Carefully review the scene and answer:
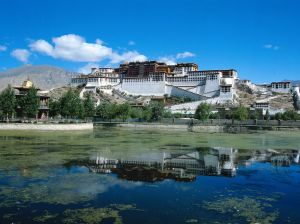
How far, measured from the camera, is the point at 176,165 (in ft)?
71.9

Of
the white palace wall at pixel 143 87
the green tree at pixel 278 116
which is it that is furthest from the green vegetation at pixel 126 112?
the white palace wall at pixel 143 87

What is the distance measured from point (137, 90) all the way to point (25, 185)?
112184 mm

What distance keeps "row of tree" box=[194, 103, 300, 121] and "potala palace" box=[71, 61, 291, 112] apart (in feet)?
48.8

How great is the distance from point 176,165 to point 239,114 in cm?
6960

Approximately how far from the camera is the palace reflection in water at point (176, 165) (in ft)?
61.1

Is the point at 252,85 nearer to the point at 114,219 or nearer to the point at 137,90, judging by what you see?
the point at 137,90

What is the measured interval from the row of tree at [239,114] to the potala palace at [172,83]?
14.9 m

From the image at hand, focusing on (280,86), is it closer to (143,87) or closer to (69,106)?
(143,87)

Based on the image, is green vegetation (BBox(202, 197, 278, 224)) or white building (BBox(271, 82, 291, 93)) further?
white building (BBox(271, 82, 291, 93))

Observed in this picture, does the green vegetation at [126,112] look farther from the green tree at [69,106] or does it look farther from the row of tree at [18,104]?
the row of tree at [18,104]

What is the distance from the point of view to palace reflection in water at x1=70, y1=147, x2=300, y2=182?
61.1 feet

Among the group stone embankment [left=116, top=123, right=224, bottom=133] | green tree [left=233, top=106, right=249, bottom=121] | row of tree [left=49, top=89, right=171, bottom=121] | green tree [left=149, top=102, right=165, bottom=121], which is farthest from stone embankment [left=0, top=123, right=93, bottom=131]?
green tree [left=233, top=106, right=249, bottom=121]

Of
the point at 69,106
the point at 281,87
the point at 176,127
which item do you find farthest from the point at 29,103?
the point at 281,87

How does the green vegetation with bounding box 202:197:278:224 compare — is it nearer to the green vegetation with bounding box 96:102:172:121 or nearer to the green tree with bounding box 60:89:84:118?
the green tree with bounding box 60:89:84:118
